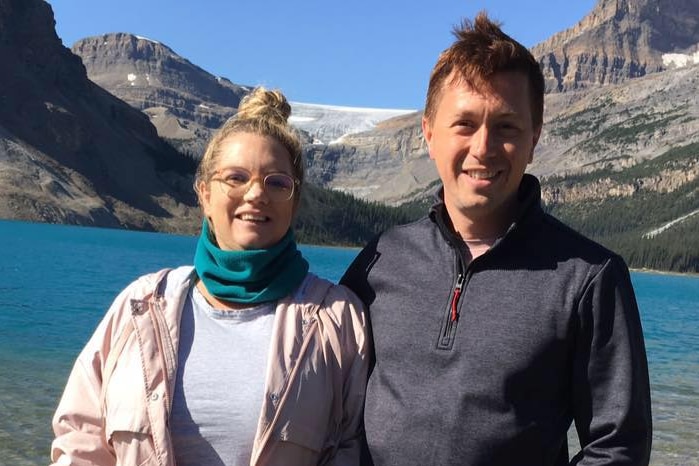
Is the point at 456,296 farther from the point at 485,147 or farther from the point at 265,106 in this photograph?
the point at 265,106

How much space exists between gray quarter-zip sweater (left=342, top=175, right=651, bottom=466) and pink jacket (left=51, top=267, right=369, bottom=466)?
0.15 m

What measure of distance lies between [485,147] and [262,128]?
982 mm

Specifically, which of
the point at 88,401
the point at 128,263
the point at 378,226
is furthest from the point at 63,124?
the point at 88,401

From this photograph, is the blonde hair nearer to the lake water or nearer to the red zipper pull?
the red zipper pull

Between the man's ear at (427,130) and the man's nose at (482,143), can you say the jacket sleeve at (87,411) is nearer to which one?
the man's ear at (427,130)

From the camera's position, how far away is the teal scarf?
3318 millimetres

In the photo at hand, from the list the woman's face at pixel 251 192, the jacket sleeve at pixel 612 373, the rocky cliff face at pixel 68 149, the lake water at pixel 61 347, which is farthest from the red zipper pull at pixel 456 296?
the rocky cliff face at pixel 68 149

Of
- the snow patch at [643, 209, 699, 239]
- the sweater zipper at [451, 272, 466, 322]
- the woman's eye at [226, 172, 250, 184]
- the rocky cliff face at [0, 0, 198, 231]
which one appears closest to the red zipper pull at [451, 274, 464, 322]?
the sweater zipper at [451, 272, 466, 322]

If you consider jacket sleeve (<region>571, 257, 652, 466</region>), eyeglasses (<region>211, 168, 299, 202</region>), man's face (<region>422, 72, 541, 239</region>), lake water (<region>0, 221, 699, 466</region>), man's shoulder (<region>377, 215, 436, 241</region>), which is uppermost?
man's face (<region>422, 72, 541, 239</region>)

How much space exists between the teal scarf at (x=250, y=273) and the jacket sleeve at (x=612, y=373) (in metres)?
1.23

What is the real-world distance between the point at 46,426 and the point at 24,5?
171m

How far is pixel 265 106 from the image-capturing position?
3596 mm

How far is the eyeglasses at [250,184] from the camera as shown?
345cm

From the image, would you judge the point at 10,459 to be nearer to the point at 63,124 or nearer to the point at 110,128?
the point at 63,124
